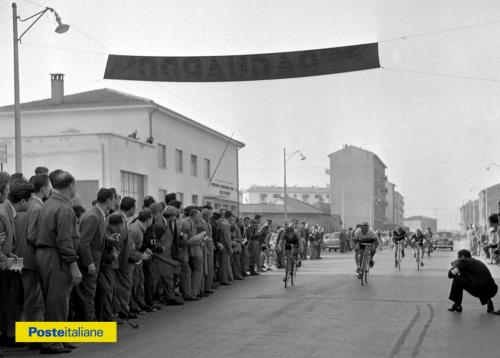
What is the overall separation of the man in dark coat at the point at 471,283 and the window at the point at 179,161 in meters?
31.8

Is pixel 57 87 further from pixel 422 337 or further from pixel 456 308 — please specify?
pixel 422 337

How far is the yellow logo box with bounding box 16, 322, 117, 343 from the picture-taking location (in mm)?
8492

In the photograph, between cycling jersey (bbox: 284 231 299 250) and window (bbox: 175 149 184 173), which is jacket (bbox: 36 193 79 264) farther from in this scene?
window (bbox: 175 149 184 173)

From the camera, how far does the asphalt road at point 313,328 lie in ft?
28.9

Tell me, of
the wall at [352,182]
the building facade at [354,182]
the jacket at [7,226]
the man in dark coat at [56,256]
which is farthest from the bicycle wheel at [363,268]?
the wall at [352,182]

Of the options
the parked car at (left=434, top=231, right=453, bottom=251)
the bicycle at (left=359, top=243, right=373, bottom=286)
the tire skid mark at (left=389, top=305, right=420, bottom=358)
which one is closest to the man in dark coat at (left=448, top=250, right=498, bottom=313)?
the tire skid mark at (left=389, top=305, right=420, bottom=358)

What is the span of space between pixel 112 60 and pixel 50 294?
9.54 meters

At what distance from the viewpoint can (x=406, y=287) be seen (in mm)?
17750

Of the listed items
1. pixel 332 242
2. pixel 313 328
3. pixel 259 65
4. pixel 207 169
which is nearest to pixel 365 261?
pixel 259 65

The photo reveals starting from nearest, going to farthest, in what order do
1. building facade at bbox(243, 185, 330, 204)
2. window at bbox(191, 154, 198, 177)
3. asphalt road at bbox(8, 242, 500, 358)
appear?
1. asphalt road at bbox(8, 242, 500, 358)
2. window at bbox(191, 154, 198, 177)
3. building facade at bbox(243, 185, 330, 204)

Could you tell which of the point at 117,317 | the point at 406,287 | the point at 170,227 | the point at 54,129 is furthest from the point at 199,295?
the point at 54,129

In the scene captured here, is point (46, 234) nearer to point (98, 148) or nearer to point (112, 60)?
point (112, 60)

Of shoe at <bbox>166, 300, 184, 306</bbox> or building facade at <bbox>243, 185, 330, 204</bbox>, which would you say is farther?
building facade at <bbox>243, 185, 330, 204</bbox>

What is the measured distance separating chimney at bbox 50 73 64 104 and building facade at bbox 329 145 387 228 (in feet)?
295
